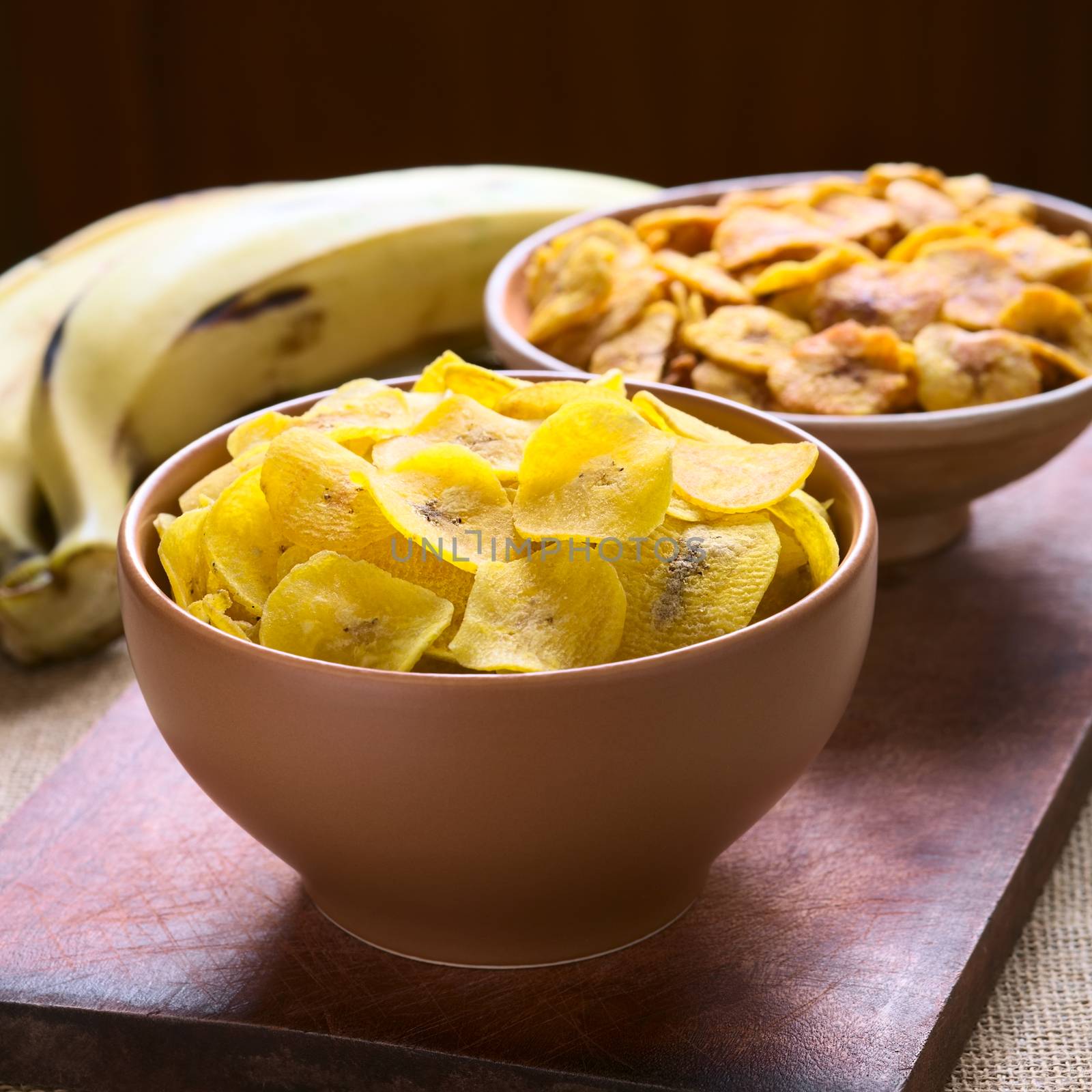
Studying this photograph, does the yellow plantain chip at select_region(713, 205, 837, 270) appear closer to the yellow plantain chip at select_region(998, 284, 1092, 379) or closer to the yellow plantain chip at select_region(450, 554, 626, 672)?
the yellow plantain chip at select_region(998, 284, 1092, 379)

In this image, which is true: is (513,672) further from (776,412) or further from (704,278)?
(704,278)

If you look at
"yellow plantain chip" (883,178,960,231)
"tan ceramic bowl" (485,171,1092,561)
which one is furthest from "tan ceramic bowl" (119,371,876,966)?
"yellow plantain chip" (883,178,960,231)

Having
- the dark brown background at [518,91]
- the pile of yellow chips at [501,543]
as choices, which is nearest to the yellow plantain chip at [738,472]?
the pile of yellow chips at [501,543]

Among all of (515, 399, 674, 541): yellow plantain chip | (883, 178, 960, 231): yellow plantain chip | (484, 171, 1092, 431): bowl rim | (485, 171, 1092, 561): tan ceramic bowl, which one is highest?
(515, 399, 674, 541): yellow plantain chip

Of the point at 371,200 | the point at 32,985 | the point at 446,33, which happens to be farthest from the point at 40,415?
the point at 446,33

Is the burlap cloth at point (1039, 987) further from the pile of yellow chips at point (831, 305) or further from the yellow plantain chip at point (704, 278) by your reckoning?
the yellow plantain chip at point (704, 278)

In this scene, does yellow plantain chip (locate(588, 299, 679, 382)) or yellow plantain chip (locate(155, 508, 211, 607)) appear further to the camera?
yellow plantain chip (locate(588, 299, 679, 382))
